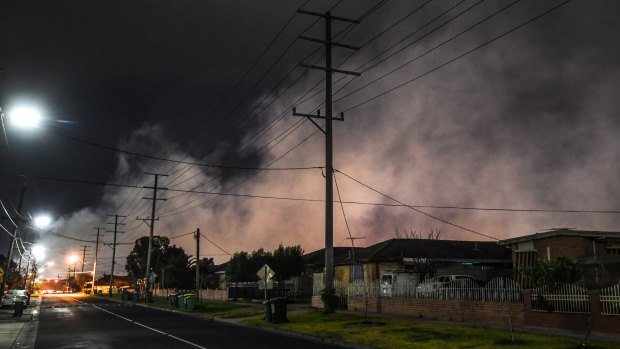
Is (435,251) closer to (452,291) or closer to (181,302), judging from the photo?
(181,302)

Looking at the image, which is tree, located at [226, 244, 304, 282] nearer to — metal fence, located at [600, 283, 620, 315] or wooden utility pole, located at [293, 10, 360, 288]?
wooden utility pole, located at [293, 10, 360, 288]

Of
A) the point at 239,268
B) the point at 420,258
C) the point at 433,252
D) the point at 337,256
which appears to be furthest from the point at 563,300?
the point at 239,268

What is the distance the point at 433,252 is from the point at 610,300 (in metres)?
27.9

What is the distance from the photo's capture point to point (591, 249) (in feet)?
83.7

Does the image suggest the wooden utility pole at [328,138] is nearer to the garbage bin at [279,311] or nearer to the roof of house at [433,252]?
the garbage bin at [279,311]

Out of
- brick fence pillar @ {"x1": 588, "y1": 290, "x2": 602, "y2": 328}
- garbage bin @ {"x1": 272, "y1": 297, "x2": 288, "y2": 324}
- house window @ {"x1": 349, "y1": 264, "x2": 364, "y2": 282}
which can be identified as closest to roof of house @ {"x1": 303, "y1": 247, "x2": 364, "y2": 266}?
house window @ {"x1": 349, "y1": 264, "x2": 364, "y2": 282}

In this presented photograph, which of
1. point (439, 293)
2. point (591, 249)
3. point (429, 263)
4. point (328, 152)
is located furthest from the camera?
point (429, 263)

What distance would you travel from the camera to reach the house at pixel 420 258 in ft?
136

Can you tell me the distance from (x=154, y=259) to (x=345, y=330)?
104m

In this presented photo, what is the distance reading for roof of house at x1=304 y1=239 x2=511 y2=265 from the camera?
42250 mm

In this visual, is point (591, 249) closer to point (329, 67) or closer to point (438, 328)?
point (438, 328)

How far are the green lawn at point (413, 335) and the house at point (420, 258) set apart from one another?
16.1m

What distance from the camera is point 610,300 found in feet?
52.3

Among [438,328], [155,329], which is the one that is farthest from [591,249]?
[155,329]
